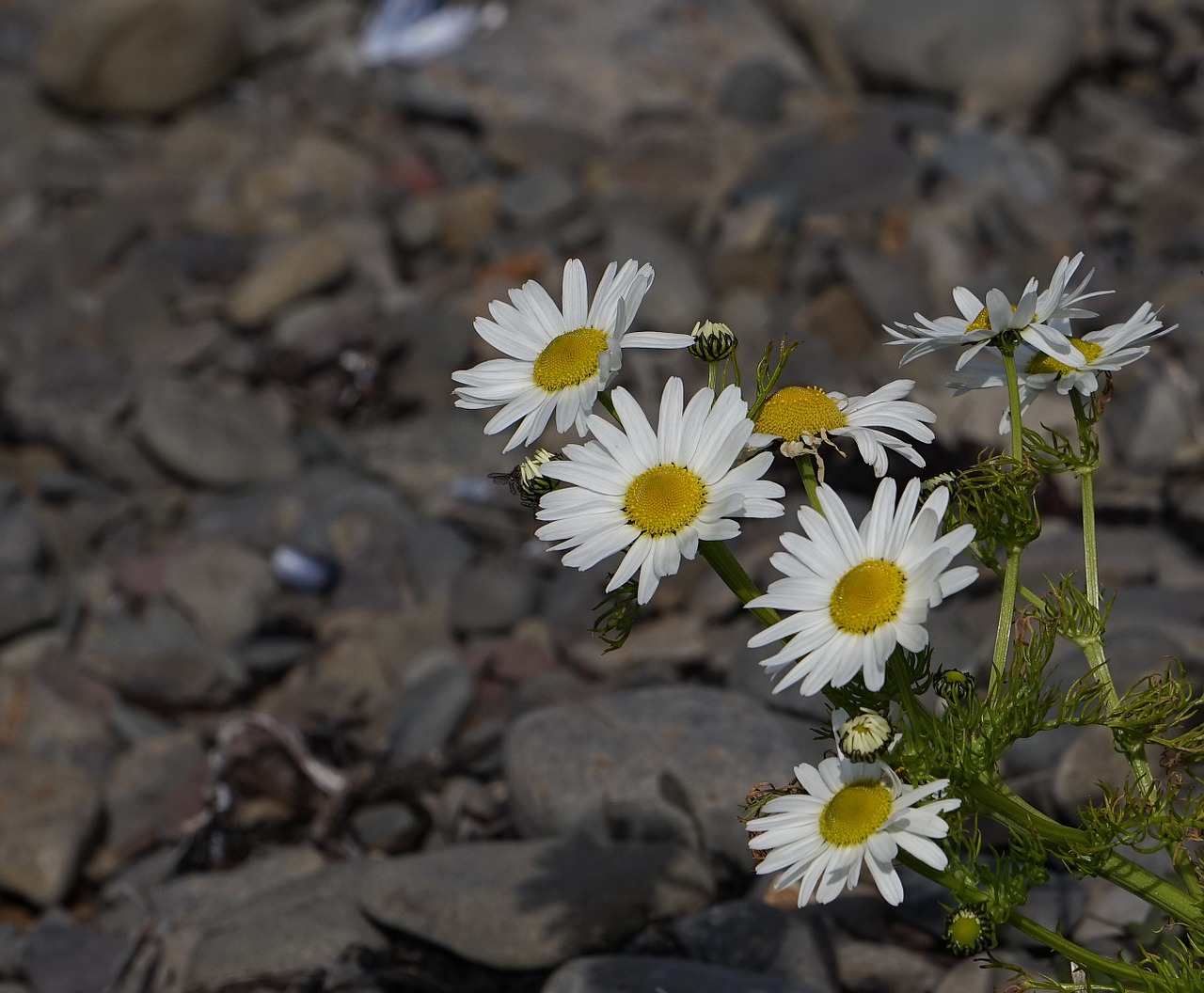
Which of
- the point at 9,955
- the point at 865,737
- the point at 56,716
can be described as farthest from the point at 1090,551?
the point at 56,716

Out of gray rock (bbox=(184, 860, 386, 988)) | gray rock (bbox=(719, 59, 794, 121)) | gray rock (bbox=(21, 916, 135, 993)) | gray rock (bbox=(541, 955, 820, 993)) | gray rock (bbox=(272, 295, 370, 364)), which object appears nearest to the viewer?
gray rock (bbox=(541, 955, 820, 993))

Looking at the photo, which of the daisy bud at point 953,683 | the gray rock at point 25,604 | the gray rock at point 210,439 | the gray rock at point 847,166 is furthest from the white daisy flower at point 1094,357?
the gray rock at point 847,166

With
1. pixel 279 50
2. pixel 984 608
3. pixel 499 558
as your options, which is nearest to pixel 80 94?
pixel 279 50

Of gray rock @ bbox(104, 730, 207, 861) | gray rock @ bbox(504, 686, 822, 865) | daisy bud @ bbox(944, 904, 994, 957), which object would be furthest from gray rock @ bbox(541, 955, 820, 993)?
gray rock @ bbox(104, 730, 207, 861)

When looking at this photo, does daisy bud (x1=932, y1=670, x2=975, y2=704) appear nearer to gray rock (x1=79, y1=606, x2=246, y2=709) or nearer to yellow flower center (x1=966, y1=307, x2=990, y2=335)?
yellow flower center (x1=966, y1=307, x2=990, y2=335)

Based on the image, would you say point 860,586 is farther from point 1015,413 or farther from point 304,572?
point 304,572

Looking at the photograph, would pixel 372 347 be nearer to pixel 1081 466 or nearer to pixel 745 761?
pixel 745 761

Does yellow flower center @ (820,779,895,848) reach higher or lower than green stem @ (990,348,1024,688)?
lower

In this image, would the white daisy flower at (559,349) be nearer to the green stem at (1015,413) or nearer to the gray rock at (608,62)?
the green stem at (1015,413)
